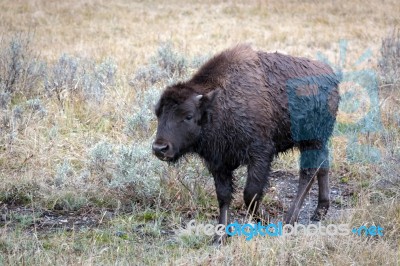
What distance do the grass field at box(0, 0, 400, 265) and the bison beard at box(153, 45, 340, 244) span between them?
62 centimetres

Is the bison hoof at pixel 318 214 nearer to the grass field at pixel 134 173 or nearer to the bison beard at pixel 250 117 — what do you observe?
the bison beard at pixel 250 117

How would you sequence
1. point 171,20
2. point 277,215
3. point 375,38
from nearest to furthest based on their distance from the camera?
point 277,215 → point 375,38 → point 171,20

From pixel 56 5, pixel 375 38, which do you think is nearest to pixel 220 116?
pixel 375 38

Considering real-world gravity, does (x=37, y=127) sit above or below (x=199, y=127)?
below

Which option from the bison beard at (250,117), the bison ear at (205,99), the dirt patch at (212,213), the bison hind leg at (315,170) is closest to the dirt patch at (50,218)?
the dirt patch at (212,213)

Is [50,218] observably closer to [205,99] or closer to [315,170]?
[205,99]

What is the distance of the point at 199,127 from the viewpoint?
Result: 5855 mm

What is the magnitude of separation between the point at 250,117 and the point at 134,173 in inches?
62.5

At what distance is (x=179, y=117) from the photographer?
5727 mm

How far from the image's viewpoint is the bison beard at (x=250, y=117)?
227 inches

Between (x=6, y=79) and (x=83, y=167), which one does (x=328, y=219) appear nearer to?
(x=83, y=167)

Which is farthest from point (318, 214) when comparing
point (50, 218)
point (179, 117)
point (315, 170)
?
point (50, 218)

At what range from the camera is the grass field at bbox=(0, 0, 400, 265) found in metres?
5.29

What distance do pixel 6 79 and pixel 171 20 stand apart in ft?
33.9
